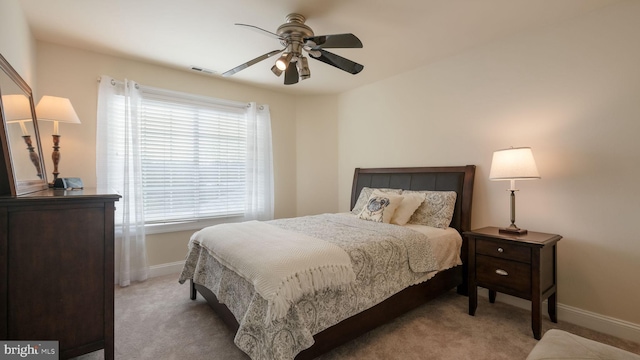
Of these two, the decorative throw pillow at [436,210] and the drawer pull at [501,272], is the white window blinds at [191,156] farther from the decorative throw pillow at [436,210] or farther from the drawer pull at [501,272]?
the drawer pull at [501,272]

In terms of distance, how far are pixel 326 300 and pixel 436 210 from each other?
5.72 ft

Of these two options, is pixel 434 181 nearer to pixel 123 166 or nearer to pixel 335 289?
pixel 335 289

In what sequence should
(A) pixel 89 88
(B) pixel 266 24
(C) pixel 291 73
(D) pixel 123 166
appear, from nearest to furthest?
(B) pixel 266 24 < (C) pixel 291 73 < (A) pixel 89 88 < (D) pixel 123 166

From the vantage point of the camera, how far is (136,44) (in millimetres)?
2838

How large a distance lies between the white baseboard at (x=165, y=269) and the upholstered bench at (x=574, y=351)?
12.0 feet

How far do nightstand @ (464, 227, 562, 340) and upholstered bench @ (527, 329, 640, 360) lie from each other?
42.0 inches

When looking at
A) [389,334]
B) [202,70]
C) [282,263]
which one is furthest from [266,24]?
[389,334]

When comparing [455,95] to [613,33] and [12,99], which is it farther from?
[12,99]

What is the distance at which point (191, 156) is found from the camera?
146 inches

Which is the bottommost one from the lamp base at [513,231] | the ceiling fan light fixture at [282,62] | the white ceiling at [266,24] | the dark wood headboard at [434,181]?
the lamp base at [513,231]

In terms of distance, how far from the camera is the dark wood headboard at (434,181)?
9.54ft

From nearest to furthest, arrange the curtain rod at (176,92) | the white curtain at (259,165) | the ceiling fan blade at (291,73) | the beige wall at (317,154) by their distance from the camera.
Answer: the ceiling fan blade at (291,73)
the curtain rod at (176,92)
the white curtain at (259,165)
the beige wall at (317,154)

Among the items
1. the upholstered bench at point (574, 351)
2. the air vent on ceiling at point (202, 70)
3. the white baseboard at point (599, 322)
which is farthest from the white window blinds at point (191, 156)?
the white baseboard at point (599, 322)

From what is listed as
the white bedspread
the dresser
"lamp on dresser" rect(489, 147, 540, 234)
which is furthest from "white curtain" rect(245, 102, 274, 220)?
"lamp on dresser" rect(489, 147, 540, 234)
